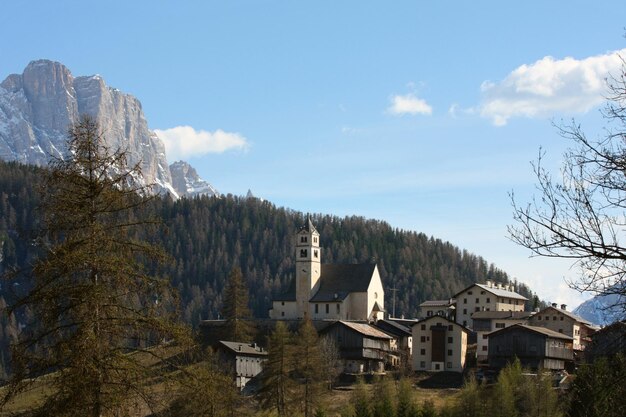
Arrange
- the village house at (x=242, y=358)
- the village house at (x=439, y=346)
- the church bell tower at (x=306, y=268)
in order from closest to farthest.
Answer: the village house at (x=242, y=358) < the village house at (x=439, y=346) < the church bell tower at (x=306, y=268)

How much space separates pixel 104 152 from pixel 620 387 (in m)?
12.1

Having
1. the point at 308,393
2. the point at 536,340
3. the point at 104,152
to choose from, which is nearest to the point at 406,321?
the point at 536,340

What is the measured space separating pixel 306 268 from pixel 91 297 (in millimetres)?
→ 102676

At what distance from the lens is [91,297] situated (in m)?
20.2

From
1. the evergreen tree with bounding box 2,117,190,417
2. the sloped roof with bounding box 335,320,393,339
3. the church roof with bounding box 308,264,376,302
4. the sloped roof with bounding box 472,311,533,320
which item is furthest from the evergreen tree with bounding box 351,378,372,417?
the evergreen tree with bounding box 2,117,190,417

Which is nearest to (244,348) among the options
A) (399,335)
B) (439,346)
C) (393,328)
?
(439,346)

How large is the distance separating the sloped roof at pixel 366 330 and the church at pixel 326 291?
8.78m

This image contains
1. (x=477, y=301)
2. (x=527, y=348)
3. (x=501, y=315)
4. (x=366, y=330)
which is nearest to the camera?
(x=527, y=348)

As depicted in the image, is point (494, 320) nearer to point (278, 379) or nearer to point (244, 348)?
point (244, 348)

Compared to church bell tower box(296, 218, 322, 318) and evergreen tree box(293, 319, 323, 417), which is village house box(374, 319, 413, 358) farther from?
evergreen tree box(293, 319, 323, 417)

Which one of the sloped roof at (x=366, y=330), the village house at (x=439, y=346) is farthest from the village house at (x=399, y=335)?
the village house at (x=439, y=346)

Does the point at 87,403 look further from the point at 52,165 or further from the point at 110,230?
the point at 52,165

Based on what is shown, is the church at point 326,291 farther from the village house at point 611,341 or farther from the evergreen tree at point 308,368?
the village house at point 611,341

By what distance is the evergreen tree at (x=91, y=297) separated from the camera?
780 inches
